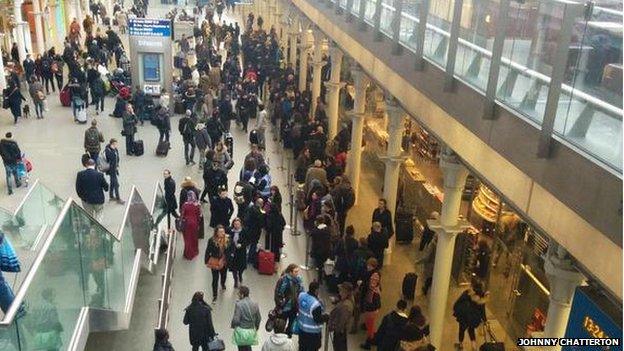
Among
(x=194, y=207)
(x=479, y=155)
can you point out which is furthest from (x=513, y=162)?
(x=194, y=207)

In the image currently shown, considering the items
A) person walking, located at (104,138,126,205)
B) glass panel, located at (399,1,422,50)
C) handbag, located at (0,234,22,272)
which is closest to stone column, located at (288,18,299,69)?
person walking, located at (104,138,126,205)

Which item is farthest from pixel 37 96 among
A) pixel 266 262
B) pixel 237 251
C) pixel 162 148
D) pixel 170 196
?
pixel 237 251

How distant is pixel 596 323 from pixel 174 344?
241 inches

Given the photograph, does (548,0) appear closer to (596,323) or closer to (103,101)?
(596,323)

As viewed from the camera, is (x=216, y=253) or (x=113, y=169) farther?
(x=113, y=169)

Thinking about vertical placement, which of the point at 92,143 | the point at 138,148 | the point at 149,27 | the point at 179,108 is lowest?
the point at 179,108

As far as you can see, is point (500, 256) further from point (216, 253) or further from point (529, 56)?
point (529, 56)

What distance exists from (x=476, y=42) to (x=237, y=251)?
5411 millimetres

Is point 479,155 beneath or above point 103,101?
above

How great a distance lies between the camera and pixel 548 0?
643cm

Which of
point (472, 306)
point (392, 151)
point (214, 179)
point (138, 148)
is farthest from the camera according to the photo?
point (138, 148)

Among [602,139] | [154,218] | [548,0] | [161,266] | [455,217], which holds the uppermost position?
[548,0]

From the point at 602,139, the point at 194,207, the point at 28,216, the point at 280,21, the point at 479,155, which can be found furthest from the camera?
the point at 280,21

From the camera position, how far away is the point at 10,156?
47.7 ft
